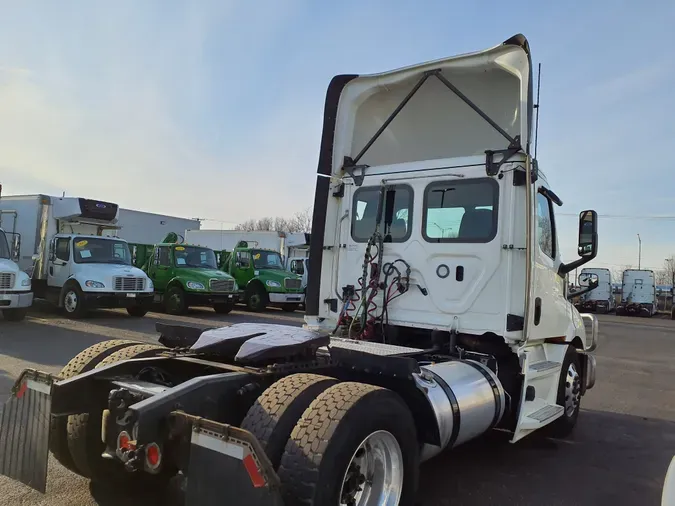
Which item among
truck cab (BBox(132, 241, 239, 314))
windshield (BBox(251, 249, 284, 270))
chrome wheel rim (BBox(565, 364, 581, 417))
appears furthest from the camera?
windshield (BBox(251, 249, 284, 270))

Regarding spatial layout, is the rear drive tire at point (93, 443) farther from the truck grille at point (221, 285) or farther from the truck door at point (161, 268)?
the truck door at point (161, 268)

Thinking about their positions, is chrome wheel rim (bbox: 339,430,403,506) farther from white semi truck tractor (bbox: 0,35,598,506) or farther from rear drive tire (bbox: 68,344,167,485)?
rear drive tire (bbox: 68,344,167,485)

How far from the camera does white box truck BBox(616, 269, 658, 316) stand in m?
33.5

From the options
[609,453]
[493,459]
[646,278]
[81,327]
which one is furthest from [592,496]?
[646,278]

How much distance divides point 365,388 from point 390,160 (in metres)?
3.52

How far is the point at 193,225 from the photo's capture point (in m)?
39.4

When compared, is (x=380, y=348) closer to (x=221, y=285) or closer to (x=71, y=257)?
(x=71, y=257)

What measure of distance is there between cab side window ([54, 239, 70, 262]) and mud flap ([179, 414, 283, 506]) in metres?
14.0

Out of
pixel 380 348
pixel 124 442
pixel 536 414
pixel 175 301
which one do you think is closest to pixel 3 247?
pixel 175 301

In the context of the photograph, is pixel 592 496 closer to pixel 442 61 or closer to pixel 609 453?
pixel 609 453

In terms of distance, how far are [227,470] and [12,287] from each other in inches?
488

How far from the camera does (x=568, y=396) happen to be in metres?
5.86

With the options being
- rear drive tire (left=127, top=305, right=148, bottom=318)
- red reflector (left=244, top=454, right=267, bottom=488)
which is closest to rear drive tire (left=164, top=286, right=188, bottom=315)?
rear drive tire (left=127, top=305, right=148, bottom=318)

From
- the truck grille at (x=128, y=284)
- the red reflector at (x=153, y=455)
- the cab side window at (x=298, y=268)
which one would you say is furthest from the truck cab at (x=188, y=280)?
the red reflector at (x=153, y=455)
